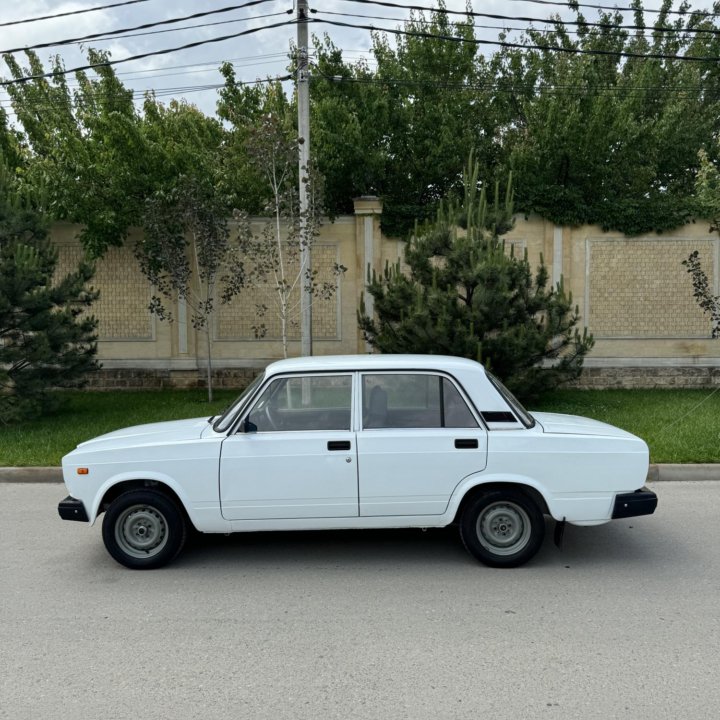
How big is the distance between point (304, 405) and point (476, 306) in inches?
255

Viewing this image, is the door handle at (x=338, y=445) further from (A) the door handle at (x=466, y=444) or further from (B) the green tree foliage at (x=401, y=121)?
(B) the green tree foliage at (x=401, y=121)

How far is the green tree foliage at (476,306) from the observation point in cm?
1184

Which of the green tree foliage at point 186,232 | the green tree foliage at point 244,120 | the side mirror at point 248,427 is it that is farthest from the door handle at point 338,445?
the green tree foliage at point 244,120

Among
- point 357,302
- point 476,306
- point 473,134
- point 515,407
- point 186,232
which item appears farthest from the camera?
point 473,134

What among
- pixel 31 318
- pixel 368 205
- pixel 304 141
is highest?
pixel 304 141

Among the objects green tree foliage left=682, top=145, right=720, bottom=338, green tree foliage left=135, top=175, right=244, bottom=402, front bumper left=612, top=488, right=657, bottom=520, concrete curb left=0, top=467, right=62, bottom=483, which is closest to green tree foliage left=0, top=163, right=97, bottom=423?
green tree foliage left=135, top=175, right=244, bottom=402

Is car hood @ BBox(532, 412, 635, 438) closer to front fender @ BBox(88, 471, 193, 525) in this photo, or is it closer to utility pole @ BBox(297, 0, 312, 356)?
front fender @ BBox(88, 471, 193, 525)

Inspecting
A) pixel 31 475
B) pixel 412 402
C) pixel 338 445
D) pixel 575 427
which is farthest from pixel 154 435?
pixel 31 475

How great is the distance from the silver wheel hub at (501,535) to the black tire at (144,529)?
7.25 feet

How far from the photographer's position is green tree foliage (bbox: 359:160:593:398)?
1184cm

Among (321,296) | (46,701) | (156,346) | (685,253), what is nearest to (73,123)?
(156,346)

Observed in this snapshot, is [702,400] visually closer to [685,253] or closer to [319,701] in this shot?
[685,253]

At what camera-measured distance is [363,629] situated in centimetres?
464

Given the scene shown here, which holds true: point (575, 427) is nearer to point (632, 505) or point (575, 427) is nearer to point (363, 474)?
point (632, 505)
